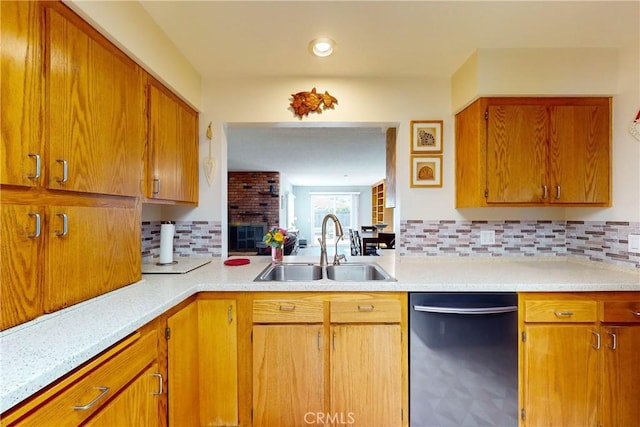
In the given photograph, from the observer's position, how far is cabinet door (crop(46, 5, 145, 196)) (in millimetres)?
1000

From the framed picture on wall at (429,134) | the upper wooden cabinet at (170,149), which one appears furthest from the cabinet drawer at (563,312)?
the upper wooden cabinet at (170,149)

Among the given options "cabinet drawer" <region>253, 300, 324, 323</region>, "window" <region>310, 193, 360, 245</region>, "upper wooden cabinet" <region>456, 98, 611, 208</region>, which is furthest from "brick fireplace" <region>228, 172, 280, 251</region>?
"upper wooden cabinet" <region>456, 98, 611, 208</region>

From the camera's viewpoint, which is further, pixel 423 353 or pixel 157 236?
pixel 157 236

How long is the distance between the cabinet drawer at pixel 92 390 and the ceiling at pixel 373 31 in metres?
A: 1.56

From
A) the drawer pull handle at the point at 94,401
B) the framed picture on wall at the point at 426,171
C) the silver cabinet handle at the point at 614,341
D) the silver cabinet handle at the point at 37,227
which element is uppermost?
the framed picture on wall at the point at 426,171

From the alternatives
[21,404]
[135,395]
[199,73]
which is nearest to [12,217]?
[21,404]

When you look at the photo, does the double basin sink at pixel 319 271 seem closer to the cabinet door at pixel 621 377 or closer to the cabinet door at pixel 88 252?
the cabinet door at pixel 88 252

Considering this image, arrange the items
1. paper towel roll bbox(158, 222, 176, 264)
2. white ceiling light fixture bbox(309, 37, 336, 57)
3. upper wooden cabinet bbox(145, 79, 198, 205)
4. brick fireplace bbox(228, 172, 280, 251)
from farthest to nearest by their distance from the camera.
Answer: brick fireplace bbox(228, 172, 280, 251) → paper towel roll bbox(158, 222, 176, 264) → white ceiling light fixture bbox(309, 37, 336, 57) → upper wooden cabinet bbox(145, 79, 198, 205)

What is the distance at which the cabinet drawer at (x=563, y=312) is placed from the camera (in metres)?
1.48

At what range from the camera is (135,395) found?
1007 millimetres

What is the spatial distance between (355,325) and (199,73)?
6.53 feet

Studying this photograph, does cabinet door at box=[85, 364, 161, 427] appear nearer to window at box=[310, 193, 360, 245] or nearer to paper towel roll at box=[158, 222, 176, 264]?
paper towel roll at box=[158, 222, 176, 264]

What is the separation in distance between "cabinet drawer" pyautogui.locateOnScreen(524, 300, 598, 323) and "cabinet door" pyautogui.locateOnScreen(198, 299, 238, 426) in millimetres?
1526

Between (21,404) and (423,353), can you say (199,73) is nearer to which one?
(21,404)
